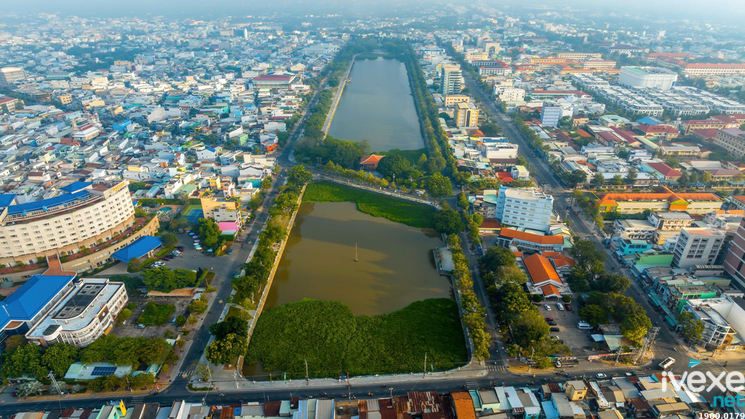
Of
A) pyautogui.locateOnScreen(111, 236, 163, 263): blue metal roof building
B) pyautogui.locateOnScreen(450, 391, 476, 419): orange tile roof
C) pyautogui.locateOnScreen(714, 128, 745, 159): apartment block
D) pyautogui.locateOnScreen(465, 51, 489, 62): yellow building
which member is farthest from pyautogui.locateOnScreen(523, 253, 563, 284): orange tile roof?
pyautogui.locateOnScreen(465, 51, 489, 62): yellow building

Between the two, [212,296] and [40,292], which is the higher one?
[40,292]

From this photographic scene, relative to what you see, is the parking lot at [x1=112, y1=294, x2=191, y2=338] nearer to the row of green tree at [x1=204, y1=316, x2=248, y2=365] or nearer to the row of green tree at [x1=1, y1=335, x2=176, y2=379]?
the row of green tree at [x1=1, y1=335, x2=176, y2=379]

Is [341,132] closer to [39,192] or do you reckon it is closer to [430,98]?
[430,98]

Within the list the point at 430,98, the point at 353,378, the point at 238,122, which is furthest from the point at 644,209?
the point at 238,122

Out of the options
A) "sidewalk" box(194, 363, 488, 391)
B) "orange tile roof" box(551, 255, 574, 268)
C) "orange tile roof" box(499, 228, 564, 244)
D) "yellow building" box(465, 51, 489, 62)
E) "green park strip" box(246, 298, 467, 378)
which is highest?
"yellow building" box(465, 51, 489, 62)

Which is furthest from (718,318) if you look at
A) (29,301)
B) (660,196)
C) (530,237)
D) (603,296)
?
(29,301)
